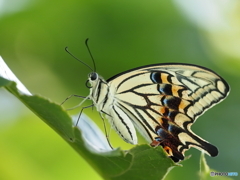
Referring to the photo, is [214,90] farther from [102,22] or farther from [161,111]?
[102,22]

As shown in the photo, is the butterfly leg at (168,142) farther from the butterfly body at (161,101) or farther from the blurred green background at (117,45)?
the blurred green background at (117,45)

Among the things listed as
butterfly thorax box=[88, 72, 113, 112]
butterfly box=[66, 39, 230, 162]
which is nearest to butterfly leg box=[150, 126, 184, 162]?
butterfly box=[66, 39, 230, 162]

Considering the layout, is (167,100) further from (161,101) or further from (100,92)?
(100,92)

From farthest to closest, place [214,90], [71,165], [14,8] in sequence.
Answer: [14,8], [71,165], [214,90]

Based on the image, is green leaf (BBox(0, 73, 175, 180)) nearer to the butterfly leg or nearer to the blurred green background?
the butterfly leg

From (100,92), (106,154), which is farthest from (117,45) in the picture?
(106,154)

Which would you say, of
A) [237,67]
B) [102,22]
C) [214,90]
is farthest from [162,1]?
[214,90]

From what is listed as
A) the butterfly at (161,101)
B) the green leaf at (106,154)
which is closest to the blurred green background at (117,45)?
the butterfly at (161,101)
